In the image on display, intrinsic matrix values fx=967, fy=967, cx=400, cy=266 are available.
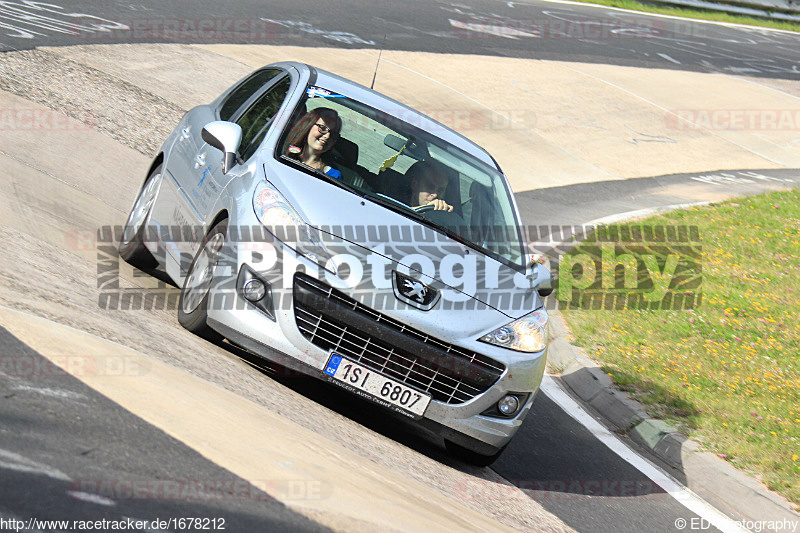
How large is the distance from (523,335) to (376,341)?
37.1 inches

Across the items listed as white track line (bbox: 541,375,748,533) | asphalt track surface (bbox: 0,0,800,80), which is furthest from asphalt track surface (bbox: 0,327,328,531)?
asphalt track surface (bbox: 0,0,800,80)

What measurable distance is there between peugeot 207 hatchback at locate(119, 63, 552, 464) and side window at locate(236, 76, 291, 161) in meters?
0.02

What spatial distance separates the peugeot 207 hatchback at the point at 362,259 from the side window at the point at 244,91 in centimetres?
31

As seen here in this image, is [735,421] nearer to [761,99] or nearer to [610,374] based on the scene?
[610,374]

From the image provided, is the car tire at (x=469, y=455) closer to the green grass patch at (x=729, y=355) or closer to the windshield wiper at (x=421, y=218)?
the windshield wiper at (x=421, y=218)

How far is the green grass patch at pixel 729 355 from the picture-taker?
738 cm

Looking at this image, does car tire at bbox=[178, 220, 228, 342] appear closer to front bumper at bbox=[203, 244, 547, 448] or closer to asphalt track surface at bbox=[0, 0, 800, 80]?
front bumper at bbox=[203, 244, 547, 448]

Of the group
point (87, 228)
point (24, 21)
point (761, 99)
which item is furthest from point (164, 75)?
point (761, 99)

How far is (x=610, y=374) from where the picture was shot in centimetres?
840

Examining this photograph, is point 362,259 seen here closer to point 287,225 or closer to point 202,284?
point 287,225

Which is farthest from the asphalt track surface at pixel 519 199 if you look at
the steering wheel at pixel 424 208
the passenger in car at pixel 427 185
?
the passenger in car at pixel 427 185

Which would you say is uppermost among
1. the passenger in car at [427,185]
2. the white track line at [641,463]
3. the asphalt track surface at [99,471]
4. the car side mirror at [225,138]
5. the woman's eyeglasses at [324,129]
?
the woman's eyeglasses at [324,129]

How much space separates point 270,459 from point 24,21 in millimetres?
12276

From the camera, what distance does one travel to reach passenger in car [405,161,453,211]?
6383 millimetres
